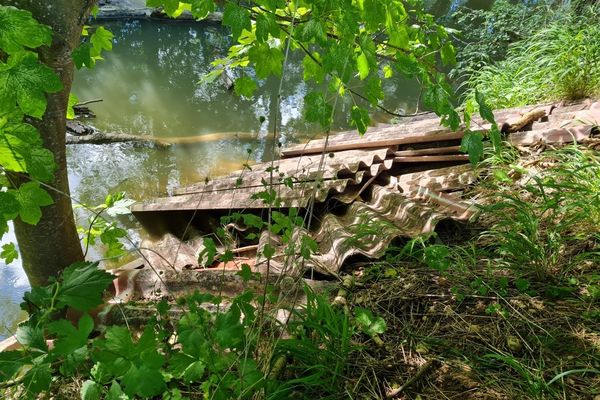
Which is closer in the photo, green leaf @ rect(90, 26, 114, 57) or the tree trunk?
the tree trunk

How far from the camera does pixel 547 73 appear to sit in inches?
174

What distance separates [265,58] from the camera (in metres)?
1.74

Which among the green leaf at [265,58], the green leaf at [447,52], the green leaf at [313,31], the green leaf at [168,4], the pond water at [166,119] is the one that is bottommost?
the pond water at [166,119]

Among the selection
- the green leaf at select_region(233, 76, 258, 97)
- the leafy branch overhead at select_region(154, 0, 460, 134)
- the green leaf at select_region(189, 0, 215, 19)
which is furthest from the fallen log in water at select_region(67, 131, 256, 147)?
the green leaf at select_region(189, 0, 215, 19)

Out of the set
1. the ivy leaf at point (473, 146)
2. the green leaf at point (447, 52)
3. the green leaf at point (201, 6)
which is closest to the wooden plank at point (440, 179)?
the green leaf at point (447, 52)

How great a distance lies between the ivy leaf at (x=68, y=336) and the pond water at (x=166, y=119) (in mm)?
2564

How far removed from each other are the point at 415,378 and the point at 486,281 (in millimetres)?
710

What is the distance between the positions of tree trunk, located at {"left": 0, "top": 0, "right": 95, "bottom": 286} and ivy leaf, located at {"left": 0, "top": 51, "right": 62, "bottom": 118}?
1.36 ft

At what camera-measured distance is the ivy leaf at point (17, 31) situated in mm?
1102

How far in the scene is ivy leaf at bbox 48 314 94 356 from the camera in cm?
105

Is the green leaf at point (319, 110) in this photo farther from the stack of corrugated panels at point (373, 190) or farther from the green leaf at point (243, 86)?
the green leaf at point (243, 86)

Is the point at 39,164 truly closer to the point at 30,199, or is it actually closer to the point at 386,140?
the point at 30,199

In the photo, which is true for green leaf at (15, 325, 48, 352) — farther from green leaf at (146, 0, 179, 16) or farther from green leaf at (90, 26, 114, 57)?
green leaf at (90, 26, 114, 57)

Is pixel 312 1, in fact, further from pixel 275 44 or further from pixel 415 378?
pixel 415 378
